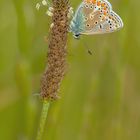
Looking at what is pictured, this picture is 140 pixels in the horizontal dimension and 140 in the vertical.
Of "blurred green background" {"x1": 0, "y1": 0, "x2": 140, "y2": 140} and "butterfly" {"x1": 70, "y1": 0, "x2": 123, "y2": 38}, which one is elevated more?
"butterfly" {"x1": 70, "y1": 0, "x2": 123, "y2": 38}

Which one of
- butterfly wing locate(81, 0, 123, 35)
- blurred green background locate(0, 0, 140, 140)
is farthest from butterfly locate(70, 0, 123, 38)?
blurred green background locate(0, 0, 140, 140)

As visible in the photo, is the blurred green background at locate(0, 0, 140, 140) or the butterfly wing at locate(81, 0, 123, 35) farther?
the blurred green background at locate(0, 0, 140, 140)

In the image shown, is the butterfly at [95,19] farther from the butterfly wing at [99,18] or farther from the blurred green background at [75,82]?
the blurred green background at [75,82]

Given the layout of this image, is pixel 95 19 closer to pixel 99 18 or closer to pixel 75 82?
pixel 99 18

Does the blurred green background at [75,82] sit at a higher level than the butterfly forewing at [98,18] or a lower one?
lower

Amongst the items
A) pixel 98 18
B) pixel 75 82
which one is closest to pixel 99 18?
pixel 98 18

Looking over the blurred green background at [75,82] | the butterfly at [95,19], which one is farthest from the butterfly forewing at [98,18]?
the blurred green background at [75,82]

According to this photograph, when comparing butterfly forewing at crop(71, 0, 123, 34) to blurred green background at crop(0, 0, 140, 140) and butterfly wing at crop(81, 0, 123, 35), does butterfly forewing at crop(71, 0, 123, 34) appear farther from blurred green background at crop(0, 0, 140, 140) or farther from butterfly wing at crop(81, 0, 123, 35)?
blurred green background at crop(0, 0, 140, 140)
